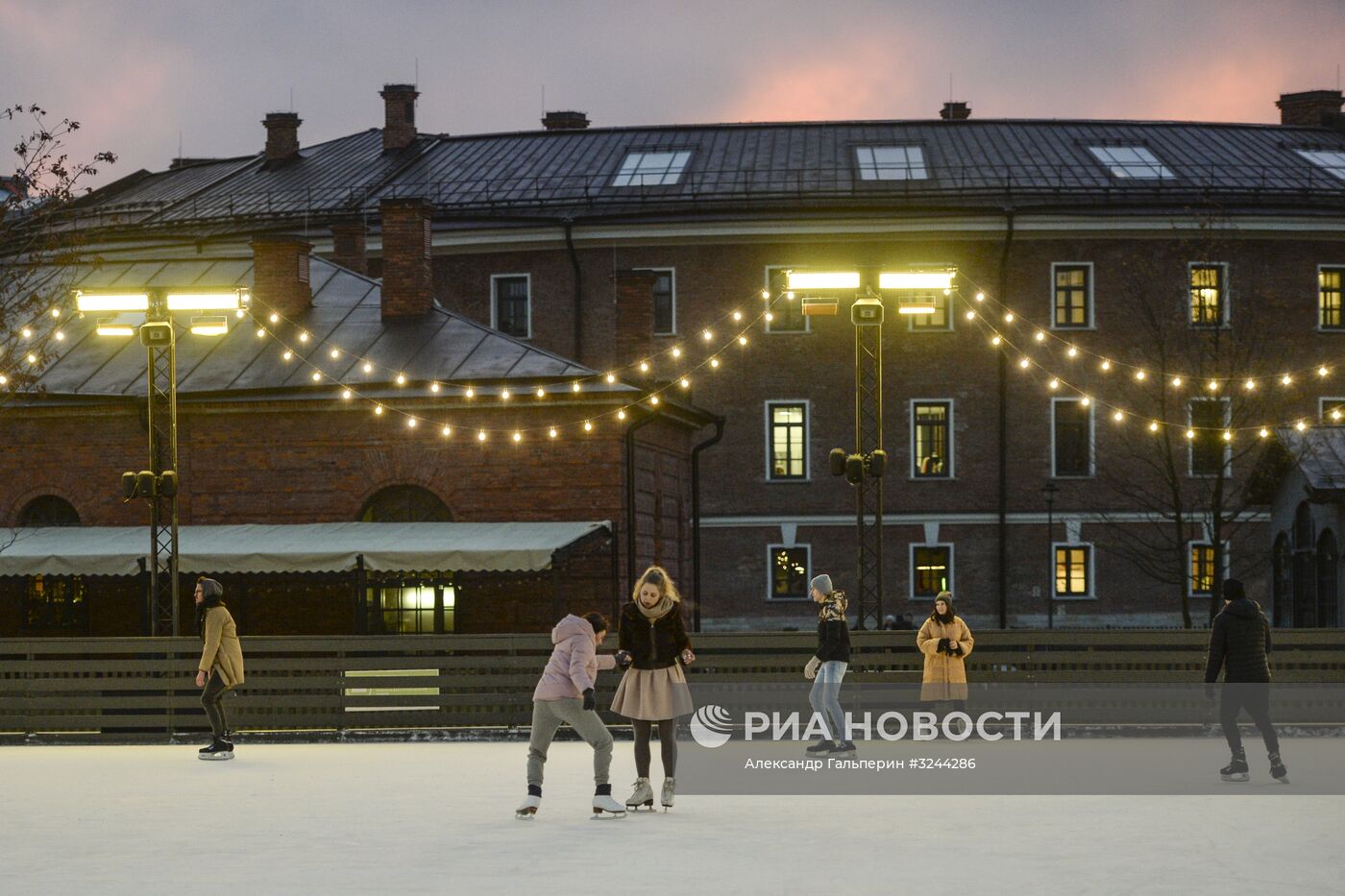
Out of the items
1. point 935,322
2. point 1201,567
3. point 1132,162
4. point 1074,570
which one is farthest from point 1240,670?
point 1132,162

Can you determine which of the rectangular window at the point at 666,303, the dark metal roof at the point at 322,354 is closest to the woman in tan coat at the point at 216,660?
the dark metal roof at the point at 322,354

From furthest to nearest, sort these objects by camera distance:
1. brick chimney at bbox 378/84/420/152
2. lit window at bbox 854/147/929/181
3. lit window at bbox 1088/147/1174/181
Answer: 1. brick chimney at bbox 378/84/420/152
2. lit window at bbox 854/147/929/181
3. lit window at bbox 1088/147/1174/181

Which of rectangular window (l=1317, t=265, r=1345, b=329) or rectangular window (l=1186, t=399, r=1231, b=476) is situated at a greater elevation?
rectangular window (l=1317, t=265, r=1345, b=329)

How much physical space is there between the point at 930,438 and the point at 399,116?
18347 millimetres

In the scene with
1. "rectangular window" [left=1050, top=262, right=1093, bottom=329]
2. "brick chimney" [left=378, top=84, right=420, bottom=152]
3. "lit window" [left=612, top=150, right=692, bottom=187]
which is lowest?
"rectangular window" [left=1050, top=262, right=1093, bottom=329]

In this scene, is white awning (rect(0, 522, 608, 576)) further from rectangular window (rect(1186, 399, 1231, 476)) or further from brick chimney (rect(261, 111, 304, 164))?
brick chimney (rect(261, 111, 304, 164))

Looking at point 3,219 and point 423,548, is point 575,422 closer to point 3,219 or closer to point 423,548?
point 423,548

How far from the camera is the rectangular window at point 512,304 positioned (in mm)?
47406

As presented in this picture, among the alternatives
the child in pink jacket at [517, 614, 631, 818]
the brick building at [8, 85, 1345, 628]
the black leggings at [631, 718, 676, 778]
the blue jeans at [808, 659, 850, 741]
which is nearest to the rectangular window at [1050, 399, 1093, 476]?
the brick building at [8, 85, 1345, 628]

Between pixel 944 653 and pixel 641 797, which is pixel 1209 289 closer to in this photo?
pixel 944 653

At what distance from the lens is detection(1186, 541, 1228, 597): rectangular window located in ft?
150

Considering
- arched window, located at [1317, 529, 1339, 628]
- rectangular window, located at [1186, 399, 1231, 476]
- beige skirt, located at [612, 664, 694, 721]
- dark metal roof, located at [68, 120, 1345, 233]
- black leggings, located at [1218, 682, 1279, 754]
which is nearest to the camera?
beige skirt, located at [612, 664, 694, 721]

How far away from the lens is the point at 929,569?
46.3 m

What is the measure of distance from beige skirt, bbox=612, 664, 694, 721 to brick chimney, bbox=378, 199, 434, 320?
63.9ft
